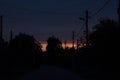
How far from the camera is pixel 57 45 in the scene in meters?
151

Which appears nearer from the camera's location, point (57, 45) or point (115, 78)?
point (115, 78)

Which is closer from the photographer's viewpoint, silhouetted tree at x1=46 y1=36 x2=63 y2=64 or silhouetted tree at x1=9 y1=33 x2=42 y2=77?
silhouetted tree at x1=9 y1=33 x2=42 y2=77

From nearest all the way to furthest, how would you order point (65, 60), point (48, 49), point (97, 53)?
point (97, 53) < point (65, 60) < point (48, 49)

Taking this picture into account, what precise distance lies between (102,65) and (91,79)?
5398mm

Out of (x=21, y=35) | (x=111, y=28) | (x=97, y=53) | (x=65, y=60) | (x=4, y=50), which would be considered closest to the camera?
(x=111, y=28)

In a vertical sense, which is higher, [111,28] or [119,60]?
[111,28]

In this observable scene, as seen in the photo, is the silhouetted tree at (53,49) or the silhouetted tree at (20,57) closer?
the silhouetted tree at (20,57)

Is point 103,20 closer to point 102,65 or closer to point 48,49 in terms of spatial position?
point 102,65

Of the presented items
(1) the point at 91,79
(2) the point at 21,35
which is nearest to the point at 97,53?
(1) the point at 91,79

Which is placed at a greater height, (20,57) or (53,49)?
(53,49)

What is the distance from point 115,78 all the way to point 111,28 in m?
4.49

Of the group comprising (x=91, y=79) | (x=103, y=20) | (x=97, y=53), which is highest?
(x=103, y=20)

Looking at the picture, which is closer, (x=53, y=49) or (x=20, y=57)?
(x=20, y=57)

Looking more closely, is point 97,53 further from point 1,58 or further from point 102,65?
point 1,58
